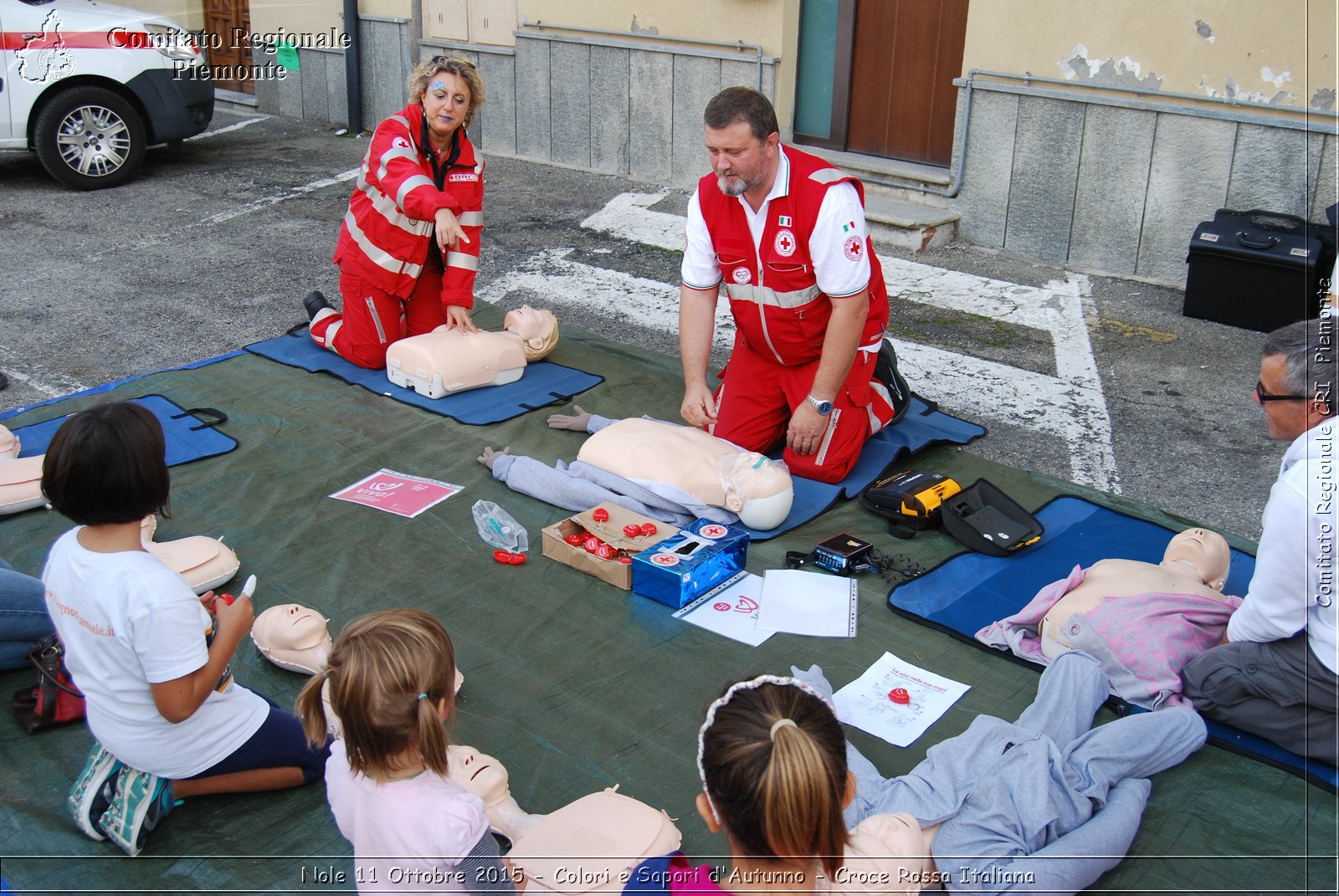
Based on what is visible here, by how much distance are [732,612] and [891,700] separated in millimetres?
583

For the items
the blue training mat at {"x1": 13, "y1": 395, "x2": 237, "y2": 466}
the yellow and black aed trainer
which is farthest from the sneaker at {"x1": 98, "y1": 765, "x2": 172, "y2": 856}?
the yellow and black aed trainer

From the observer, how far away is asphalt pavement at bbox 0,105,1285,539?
15.3ft

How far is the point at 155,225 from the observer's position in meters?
7.49

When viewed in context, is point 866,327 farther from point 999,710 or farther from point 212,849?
point 212,849

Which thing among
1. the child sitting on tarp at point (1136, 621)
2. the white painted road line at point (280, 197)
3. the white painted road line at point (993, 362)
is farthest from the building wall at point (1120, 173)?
the white painted road line at point (280, 197)

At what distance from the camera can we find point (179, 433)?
434 cm

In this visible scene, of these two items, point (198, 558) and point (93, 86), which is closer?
point (198, 558)

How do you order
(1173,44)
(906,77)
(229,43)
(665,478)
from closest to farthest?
(665,478) < (1173,44) < (906,77) < (229,43)

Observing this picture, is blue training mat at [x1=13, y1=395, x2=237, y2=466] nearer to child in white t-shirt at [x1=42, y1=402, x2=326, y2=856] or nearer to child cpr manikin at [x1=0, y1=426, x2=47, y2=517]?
child cpr manikin at [x1=0, y1=426, x2=47, y2=517]

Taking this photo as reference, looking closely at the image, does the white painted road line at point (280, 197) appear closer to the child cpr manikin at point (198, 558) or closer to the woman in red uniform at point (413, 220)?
the woman in red uniform at point (413, 220)

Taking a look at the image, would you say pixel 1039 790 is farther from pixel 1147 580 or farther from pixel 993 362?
pixel 993 362

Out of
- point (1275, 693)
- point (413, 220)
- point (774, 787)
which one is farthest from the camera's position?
point (413, 220)

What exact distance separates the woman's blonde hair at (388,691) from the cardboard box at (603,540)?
4.96 feet

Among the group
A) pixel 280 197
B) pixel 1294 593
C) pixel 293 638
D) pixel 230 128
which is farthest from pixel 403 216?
pixel 230 128
